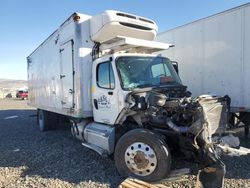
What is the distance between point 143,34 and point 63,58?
2.50 metres

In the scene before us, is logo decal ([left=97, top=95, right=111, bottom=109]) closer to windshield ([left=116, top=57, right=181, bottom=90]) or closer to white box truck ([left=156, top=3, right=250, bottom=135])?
windshield ([left=116, top=57, right=181, bottom=90])

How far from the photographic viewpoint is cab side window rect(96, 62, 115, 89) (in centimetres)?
636

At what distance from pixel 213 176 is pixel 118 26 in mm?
3902

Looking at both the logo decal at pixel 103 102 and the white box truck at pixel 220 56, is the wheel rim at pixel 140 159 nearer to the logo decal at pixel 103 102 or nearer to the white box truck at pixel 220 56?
the logo decal at pixel 103 102

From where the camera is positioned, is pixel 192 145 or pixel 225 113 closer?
pixel 192 145

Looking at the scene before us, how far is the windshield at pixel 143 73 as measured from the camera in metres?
6.14

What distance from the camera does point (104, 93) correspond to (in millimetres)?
6602

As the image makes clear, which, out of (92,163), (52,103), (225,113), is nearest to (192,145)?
(225,113)

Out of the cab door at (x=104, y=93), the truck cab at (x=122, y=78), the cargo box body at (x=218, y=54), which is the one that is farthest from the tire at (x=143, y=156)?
the cargo box body at (x=218, y=54)

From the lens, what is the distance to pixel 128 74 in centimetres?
620

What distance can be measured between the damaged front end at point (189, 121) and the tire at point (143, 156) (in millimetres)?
377

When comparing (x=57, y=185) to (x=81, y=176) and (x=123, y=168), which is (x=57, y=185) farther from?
(x=123, y=168)

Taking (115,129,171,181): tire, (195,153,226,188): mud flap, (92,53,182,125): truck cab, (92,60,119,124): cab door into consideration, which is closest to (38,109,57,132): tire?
(92,60,119,124): cab door

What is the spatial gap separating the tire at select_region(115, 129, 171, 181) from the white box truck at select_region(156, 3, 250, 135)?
2987 millimetres
